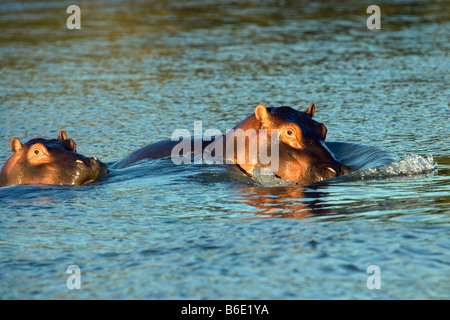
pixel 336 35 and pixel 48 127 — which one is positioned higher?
pixel 336 35

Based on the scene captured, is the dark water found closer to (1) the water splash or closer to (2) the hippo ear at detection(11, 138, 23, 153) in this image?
(1) the water splash

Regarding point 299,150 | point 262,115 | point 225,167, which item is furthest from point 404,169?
point 225,167

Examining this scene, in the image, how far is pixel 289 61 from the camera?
713 inches

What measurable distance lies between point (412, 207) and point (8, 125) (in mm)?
8026

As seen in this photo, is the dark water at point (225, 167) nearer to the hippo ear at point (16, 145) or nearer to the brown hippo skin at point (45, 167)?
the brown hippo skin at point (45, 167)

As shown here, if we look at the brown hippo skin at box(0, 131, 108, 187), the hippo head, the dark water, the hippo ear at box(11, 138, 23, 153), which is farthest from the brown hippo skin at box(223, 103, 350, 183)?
the hippo ear at box(11, 138, 23, 153)

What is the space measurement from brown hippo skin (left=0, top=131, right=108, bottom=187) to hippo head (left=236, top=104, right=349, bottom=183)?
6.13ft

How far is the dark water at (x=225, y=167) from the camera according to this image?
19.4 feet

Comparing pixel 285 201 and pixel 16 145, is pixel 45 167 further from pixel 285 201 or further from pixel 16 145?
pixel 285 201

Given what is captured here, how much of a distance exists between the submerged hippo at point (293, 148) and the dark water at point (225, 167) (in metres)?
0.24
